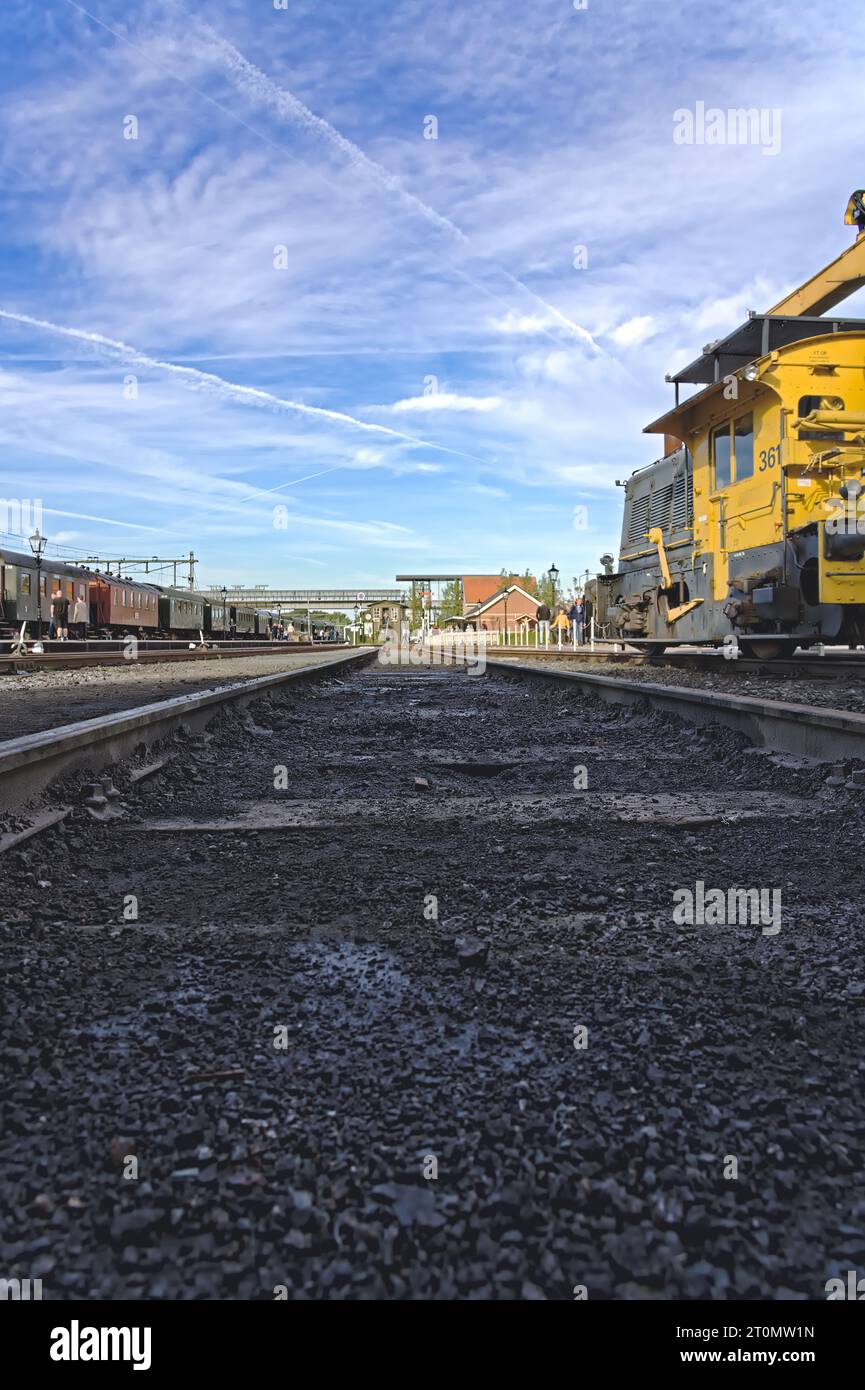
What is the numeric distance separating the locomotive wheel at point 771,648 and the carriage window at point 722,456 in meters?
2.04

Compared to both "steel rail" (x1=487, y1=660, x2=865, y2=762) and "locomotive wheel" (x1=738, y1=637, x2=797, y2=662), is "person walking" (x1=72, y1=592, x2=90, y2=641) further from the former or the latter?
"steel rail" (x1=487, y1=660, x2=865, y2=762)

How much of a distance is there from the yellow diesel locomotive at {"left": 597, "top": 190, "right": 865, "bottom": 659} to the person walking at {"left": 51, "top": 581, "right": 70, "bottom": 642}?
2191cm

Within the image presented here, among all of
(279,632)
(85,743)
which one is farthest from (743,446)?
(279,632)

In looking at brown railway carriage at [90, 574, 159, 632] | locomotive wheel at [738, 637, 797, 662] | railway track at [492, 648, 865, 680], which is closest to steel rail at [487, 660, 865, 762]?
railway track at [492, 648, 865, 680]

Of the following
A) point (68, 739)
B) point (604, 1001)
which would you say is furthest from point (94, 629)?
point (604, 1001)

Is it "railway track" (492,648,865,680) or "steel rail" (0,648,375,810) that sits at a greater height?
"railway track" (492,648,865,680)

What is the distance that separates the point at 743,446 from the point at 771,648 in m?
2.56

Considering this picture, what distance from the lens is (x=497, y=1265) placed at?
893 millimetres

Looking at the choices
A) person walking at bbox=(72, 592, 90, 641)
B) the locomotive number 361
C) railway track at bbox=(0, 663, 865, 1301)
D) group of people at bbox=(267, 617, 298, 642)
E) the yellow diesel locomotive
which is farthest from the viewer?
group of people at bbox=(267, 617, 298, 642)

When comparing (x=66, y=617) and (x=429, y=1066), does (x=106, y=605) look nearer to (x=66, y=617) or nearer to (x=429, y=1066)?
(x=66, y=617)

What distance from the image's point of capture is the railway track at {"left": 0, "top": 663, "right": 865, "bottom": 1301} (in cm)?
92
